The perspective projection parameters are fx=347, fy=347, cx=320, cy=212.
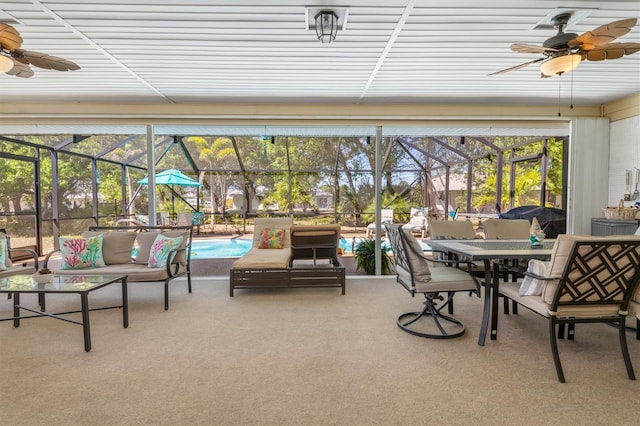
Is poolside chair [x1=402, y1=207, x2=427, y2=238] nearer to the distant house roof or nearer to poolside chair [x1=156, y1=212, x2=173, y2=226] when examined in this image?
the distant house roof

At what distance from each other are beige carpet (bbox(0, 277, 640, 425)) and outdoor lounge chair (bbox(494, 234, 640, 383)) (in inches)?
14.6

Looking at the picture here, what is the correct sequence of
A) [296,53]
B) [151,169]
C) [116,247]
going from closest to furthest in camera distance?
[296,53], [116,247], [151,169]

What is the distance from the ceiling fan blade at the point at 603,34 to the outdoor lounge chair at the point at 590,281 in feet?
4.82

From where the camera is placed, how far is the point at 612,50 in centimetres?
285

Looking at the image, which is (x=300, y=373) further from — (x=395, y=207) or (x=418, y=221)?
(x=395, y=207)

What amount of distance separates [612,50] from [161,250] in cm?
477

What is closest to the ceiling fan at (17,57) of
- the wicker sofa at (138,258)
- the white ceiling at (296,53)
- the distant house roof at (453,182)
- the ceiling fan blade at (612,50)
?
the white ceiling at (296,53)

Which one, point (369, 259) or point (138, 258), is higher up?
point (138, 258)

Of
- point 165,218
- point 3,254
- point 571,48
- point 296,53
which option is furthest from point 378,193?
point 165,218

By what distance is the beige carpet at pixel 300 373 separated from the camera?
6.36 feet

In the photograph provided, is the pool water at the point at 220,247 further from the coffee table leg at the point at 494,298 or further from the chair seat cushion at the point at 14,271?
the coffee table leg at the point at 494,298

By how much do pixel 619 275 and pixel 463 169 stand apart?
26.0 feet

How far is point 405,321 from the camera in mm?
3414

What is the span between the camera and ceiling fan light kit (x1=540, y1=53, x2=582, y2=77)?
9.32ft
